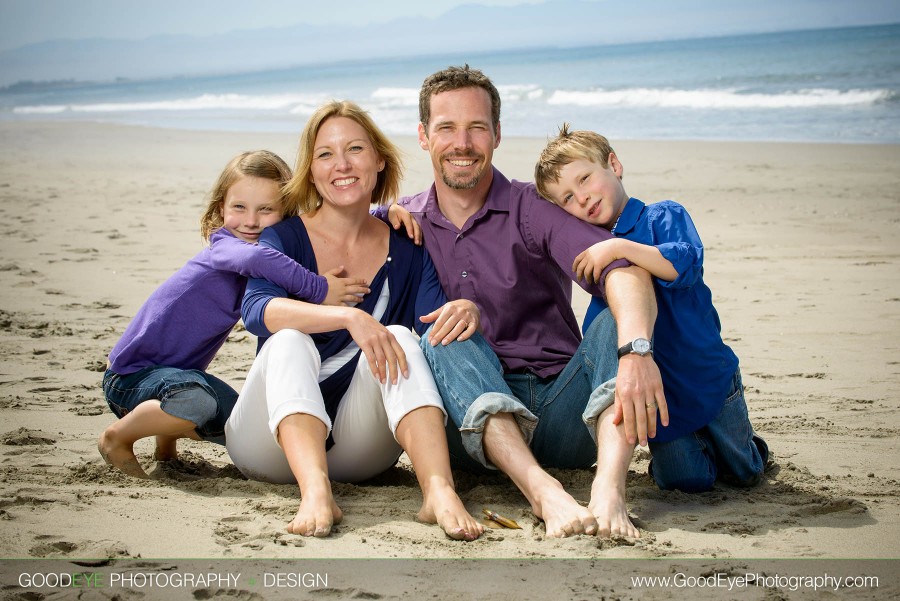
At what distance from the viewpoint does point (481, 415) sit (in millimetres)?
2768

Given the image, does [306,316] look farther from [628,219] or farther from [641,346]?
[628,219]

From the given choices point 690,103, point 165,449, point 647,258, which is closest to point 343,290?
point 165,449

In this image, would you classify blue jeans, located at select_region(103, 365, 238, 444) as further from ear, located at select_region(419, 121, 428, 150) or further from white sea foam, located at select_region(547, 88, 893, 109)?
white sea foam, located at select_region(547, 88, 893, 109)

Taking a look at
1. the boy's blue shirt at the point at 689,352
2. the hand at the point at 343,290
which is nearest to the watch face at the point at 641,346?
the boy's blue shirt at the point at 689,352

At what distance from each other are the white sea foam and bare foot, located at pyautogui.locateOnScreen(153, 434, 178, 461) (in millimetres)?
18219

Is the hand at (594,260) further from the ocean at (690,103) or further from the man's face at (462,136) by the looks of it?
the ocean at (690,103)

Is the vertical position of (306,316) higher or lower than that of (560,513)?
higher

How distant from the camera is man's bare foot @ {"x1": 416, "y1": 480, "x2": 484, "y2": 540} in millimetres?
2541

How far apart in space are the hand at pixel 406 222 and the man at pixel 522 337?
0.21 ft

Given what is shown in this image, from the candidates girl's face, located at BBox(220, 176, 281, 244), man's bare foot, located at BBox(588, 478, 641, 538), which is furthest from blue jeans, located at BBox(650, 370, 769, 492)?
girl's face, located at BBox(220, 176, 281, 244)

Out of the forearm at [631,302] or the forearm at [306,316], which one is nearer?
the forearm at [631,302]

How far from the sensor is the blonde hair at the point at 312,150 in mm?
3336

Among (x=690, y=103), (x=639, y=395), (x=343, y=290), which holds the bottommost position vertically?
(x=639, y=395)

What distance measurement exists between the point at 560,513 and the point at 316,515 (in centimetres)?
73
